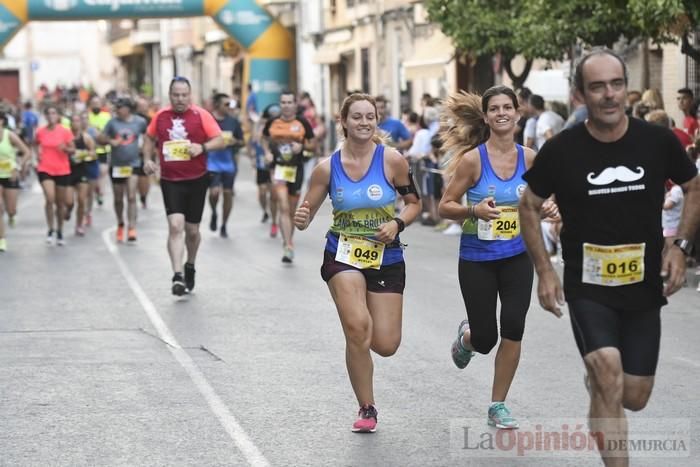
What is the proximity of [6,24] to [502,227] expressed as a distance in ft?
97.5

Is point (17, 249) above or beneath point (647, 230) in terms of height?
beneath

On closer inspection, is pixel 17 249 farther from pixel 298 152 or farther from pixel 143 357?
pixel 143 357

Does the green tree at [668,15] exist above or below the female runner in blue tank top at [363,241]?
above

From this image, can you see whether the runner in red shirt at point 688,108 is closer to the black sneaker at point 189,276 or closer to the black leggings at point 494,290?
the black sneaker at point 189,276

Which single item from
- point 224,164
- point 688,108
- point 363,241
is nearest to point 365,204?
point 363,241

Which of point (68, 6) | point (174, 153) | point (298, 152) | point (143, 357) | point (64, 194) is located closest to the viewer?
point (143, 357)

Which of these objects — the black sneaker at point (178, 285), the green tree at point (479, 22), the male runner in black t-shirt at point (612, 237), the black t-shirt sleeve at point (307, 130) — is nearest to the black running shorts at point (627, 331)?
the male runner in black t-shirt at point (612, 237)

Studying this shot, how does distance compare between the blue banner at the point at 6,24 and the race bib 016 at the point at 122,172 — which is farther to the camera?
the blue banner at the point at 6,24

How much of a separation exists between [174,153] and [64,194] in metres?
6.74

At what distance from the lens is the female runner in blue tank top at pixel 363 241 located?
25.9ft

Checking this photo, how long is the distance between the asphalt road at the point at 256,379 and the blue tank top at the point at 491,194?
885 mm

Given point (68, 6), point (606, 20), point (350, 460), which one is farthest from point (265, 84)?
point (350, 460)

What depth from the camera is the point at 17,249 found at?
19.4 m

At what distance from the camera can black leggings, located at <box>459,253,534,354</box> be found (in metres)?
7.92
